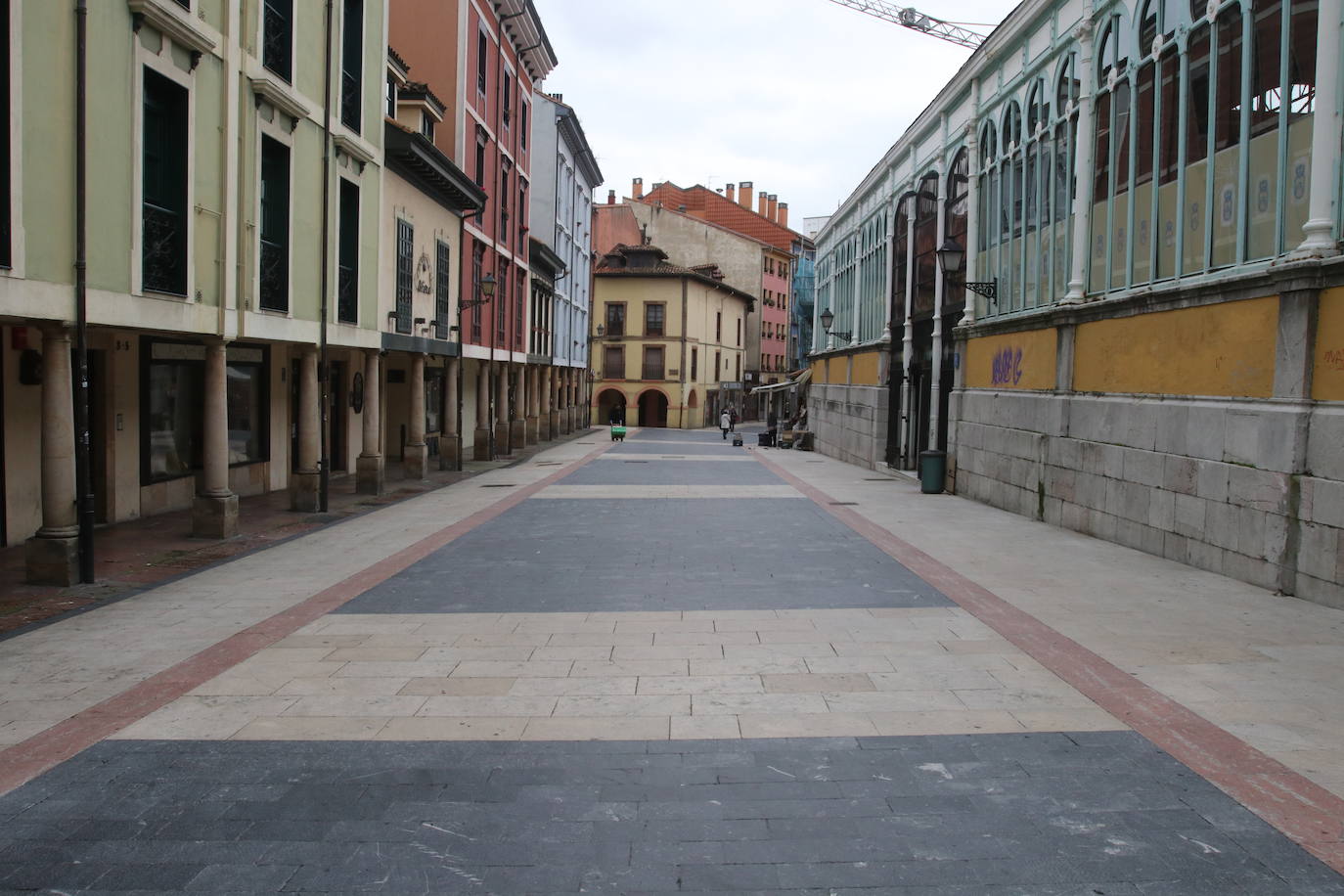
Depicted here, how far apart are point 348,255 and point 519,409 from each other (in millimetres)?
18258

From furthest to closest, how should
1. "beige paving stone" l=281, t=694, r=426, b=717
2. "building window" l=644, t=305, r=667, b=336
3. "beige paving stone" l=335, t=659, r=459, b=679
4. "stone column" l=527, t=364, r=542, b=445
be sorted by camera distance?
1. "building window" l=644, t=305, r=667, b=336
2. "stone column" l=527, t=364, r=542, b=445
3. "beige paving stone" l=335, t=659, r=459, b=679
4. "beige paving stone" l=281, t=694, r=426, b=717

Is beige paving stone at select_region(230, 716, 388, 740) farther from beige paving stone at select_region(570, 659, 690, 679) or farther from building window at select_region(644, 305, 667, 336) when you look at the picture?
building window at select_region(644, 305, 667, 336)

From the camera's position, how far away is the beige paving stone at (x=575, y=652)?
7.25 meters

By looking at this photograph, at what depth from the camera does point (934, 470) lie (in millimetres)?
20062

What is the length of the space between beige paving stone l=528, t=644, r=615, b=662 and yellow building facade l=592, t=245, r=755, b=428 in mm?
58059

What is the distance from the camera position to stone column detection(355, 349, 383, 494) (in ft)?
62.2

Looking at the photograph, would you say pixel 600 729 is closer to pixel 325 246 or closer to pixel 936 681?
pixel 936 681

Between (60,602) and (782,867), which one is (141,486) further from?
(782,867)

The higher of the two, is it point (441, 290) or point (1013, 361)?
point (441, 290)

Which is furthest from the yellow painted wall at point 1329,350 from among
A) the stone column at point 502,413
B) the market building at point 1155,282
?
the stone column at point 502,413

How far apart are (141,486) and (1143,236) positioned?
47.6 ft

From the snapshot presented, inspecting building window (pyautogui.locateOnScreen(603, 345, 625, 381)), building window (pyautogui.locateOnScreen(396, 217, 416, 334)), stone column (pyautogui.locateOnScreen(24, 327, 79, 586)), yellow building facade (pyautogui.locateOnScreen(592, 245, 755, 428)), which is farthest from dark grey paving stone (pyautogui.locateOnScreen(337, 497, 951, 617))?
building window (pyautogui.locateOnScreen(603, 345, 625, 381))

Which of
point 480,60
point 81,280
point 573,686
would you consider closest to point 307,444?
point 81,280

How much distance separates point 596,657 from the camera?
7.25 m
